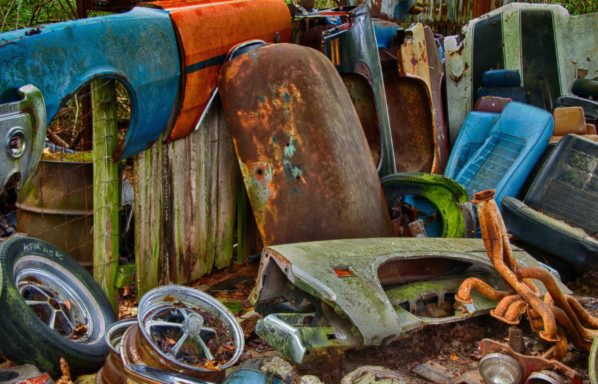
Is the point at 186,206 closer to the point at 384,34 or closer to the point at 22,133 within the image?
the point at 22,133

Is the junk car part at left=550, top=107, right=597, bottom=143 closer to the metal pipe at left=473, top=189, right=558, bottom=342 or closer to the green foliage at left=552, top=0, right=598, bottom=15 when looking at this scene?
the metal pipe at left=473, top=189, right=558, bottom=342

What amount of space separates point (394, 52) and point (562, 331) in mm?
3338

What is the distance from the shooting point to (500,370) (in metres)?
2.64

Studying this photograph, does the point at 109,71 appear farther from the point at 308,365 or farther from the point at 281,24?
the point at 281,24

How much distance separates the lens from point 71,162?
3777 mm

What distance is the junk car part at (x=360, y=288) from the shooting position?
2822 mm

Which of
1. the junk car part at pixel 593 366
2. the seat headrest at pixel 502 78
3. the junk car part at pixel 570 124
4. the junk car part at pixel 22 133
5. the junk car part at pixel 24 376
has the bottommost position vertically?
the junk car part at pixel 593 366

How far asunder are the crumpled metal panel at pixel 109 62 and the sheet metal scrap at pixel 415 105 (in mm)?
2634

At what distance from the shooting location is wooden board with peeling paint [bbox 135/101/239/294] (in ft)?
12.2

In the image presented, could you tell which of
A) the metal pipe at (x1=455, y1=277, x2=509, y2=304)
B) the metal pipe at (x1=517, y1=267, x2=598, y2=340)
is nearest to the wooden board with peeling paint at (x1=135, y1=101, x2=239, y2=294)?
the metal pipe at (x1=455, y1=277, x2=509, y2=304)

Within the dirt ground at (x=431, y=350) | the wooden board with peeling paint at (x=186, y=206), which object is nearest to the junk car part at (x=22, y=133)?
the wooden board with peeling paint at (x=186, y=206)

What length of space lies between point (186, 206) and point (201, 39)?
1005 millimetres

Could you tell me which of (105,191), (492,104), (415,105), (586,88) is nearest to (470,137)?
(492,104)

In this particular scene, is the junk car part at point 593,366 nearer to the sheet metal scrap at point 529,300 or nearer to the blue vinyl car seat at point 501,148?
the sheet metal scrap at point 529,300
